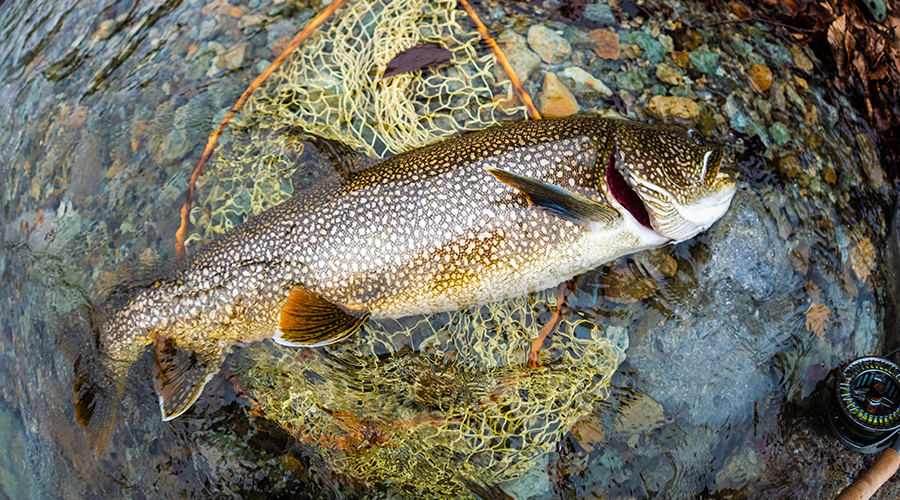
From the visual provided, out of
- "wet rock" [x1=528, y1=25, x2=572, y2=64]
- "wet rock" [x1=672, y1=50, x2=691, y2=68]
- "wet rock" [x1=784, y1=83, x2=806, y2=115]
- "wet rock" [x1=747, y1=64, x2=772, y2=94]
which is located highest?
"wet rock" [x1=528, y1=25, x2=572, y2=64]

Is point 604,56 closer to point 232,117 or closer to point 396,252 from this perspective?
point 396,252

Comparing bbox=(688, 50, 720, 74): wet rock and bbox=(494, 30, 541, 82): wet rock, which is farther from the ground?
bbox=(494, 30, 541, 82): wet rock

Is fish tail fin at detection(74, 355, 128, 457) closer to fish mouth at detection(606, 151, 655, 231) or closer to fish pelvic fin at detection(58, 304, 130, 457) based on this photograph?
fish pelvic fin at detection(58, 304, 130, 457)

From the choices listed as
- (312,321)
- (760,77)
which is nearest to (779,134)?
(760,77)

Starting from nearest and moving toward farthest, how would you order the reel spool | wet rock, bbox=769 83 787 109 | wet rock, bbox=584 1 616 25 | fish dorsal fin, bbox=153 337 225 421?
fish dorsal fin, bbox=153 337 225 421 → the reel spool → wet rock, bbox=769 83 787 109 → wet rock, bbox=584 1 616 25

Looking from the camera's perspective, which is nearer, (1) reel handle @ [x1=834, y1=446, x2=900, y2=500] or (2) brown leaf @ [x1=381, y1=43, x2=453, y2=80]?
(1) reel handle @ [x1=834, y1=446, x2=900, y2=500]

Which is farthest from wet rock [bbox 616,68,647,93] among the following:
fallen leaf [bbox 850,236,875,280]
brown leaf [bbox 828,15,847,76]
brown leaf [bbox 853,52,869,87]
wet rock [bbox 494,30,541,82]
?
fallen leaf [bbox 850,236,875,280]

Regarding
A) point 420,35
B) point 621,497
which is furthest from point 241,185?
point 621,497
